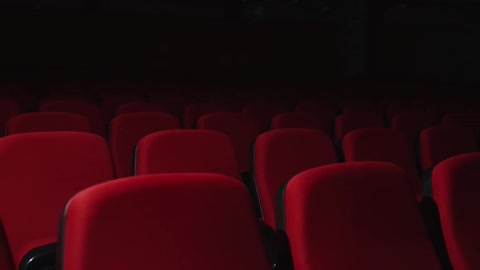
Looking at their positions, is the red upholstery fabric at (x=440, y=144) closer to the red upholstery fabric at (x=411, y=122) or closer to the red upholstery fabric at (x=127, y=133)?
the red upholstery fabric at (x=411, y=122)

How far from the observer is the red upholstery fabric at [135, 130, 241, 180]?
81.8 inches

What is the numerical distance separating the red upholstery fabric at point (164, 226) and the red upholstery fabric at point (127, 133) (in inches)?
62.9

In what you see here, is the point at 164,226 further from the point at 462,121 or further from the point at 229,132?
the point at 462,121

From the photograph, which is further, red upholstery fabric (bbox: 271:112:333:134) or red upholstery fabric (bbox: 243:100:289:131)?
red upholstery fabric (bbox: 243:100:289:131)

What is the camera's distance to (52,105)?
3566mm

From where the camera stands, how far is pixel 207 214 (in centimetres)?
117

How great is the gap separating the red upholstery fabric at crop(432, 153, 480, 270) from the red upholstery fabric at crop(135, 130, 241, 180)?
822mm

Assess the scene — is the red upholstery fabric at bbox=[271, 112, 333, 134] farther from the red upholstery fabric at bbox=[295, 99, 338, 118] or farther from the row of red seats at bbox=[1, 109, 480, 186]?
the red upholstery fabric at bbox=[295, 99, 338, 118]

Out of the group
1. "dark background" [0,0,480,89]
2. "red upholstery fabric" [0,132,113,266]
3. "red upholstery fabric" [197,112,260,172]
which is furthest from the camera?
"dark background" [0,0,480,89]

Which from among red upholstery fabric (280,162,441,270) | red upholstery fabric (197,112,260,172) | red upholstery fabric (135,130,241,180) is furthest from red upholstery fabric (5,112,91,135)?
red upholstery fabric (280,162,441,270)

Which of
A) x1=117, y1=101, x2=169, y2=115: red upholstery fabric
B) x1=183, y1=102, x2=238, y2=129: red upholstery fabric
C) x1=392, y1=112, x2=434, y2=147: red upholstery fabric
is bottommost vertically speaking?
x1=392, y1=112, x2=434, y2=147: red upholstery fabric

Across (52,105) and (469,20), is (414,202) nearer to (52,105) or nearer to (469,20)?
(52,105)

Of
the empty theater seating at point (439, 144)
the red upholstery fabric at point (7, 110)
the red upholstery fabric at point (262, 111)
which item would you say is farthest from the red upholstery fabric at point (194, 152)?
the red upholstery fabric at point (262, 111)

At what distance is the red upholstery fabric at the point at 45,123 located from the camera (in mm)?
2588
